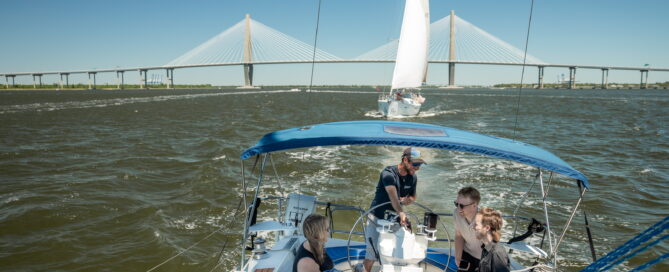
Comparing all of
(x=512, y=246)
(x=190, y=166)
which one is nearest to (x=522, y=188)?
(x=512, y=246)

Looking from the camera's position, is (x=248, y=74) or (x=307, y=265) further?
(x=248, y=74)

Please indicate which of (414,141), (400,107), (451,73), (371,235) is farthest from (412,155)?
(451,73)

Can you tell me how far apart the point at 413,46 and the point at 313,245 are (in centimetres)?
2666

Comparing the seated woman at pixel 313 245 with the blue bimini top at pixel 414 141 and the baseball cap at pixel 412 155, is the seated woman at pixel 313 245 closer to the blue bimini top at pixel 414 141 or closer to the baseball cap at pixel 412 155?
the blue bimini top at pixel 414 141

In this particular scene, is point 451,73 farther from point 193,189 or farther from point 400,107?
point 193,189

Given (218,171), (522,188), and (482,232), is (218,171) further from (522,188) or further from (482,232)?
(482,232)

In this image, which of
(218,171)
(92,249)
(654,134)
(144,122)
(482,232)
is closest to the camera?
(482,232)

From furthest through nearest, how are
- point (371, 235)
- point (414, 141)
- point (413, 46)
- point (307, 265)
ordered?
A: point (413, 46)
point (371, 235)
point (414, 141)
point (307, 265)

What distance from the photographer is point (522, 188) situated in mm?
11672

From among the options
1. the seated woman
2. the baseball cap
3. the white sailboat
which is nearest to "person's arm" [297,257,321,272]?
the seated woman

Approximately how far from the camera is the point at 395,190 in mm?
4543

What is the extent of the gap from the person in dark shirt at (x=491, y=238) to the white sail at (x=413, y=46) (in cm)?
2585

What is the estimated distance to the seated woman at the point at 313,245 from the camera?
3215 mm

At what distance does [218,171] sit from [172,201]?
311 centimetres
